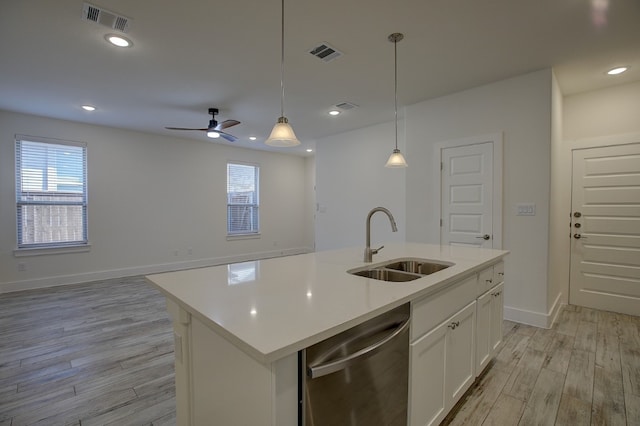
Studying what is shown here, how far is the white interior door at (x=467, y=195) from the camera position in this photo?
349cm

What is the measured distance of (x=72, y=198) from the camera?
4965 mm

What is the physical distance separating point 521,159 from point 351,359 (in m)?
3.26

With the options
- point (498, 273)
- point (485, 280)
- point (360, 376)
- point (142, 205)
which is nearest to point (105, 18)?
point (360, 376)

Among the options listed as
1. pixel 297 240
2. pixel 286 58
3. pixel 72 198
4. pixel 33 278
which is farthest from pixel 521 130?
pixel 33 278

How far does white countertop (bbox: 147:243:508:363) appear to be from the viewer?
0.90 meters

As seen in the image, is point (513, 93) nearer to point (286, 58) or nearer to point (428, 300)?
point (286, 58)

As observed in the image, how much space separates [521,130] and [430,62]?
1288 millimetres

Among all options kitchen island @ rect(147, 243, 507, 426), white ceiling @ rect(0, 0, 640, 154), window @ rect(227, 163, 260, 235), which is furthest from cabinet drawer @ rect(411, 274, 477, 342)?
window @ rect(227, 163, 260, 235)

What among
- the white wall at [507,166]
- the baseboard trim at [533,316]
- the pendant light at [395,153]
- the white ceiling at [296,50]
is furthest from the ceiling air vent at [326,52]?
the baseboard trim at [533,316]

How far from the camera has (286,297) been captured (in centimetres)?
126

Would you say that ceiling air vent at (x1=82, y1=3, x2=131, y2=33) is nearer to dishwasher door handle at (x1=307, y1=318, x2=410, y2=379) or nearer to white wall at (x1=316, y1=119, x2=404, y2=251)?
dishwasher door handle at (x1=307, y1=318, x2=410, y2=379)

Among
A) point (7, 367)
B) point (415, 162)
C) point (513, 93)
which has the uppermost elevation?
point (513, 93)

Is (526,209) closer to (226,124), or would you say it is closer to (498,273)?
(498,273)

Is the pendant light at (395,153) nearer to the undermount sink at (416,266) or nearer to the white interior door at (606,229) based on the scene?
the undermount sink at (416,266)
